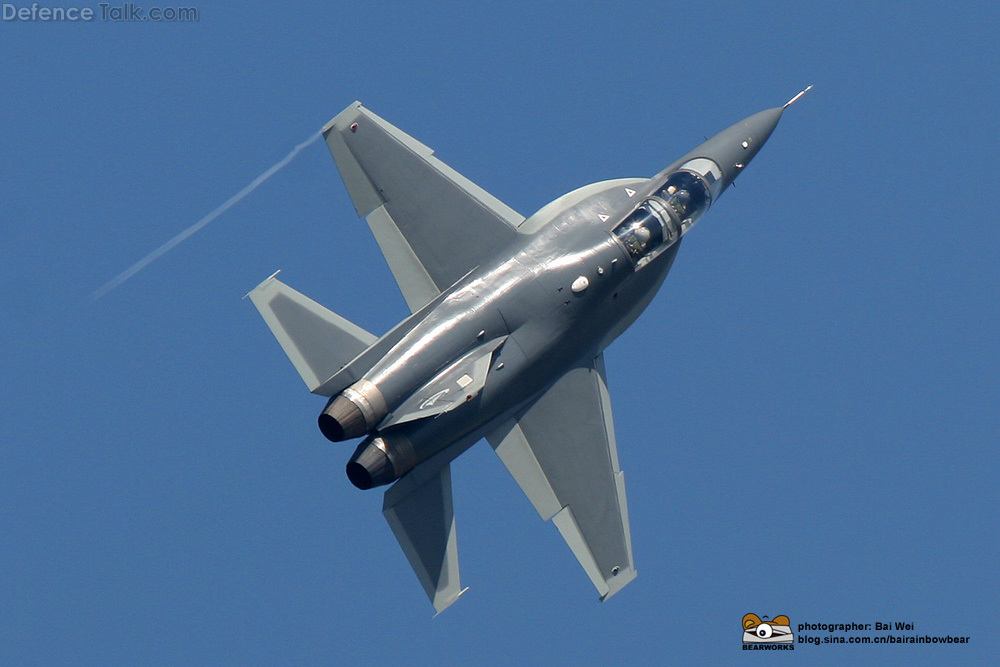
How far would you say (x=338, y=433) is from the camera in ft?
84.2

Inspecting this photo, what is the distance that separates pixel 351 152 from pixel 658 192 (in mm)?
6155

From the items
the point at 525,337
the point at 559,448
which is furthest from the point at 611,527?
the point at 525,337

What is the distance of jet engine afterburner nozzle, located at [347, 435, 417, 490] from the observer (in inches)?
1022

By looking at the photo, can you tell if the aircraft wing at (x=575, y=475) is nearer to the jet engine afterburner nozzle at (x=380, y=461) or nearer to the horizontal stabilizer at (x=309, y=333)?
the jet engine afterburner nozzle at (x=380, y=461)

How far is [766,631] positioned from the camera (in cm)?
2794

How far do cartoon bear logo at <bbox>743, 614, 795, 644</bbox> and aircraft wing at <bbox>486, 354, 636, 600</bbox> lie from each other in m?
2.50

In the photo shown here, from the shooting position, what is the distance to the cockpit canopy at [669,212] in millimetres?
28047

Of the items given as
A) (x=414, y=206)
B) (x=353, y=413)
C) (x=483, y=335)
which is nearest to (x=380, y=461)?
(x=353, y=413)

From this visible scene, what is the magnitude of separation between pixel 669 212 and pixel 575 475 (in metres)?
5.47

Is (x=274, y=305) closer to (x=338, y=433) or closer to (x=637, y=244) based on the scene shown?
(x=338, y=433)

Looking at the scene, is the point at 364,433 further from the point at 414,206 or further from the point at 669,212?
the point at 669,212

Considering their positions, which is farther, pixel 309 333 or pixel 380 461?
pixel 309 333

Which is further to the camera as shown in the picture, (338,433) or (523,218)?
(523,218)

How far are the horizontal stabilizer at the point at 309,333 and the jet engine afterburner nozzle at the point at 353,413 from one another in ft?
2.66
